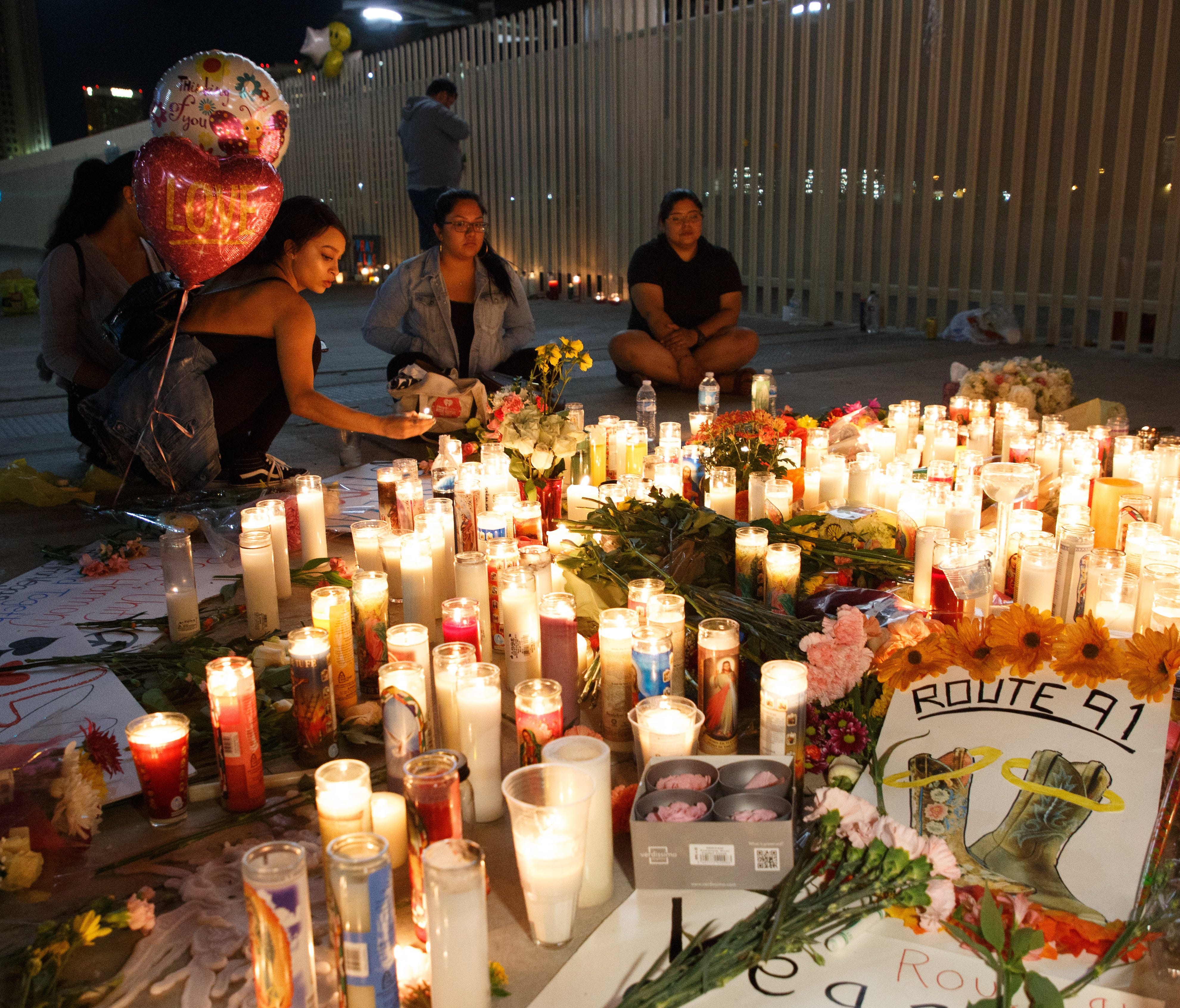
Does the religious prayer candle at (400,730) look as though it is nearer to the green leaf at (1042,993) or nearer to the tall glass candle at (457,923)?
the tall glass candle at (457,923)

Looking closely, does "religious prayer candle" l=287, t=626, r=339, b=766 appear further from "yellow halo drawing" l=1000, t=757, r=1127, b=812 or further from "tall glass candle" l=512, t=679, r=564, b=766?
"yellow halo drawing" l=1000, t=757, r=1127, b=812

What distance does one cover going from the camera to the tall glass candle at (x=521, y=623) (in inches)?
85.1

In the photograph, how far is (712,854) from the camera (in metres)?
1.59

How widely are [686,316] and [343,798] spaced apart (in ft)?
15.6

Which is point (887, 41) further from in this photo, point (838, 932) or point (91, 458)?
point (838, 932)

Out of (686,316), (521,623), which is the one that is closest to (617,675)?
(521,623)

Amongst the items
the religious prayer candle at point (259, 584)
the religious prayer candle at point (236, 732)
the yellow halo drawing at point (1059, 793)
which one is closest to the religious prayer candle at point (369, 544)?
the religious prayer candle at point (259, 584)

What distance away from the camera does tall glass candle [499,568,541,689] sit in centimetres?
216

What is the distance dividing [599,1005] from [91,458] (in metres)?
3.68

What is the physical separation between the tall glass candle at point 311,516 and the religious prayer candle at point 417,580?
63 centimetres

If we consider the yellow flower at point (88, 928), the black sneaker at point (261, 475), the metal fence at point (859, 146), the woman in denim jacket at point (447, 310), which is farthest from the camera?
the metal fence at point (859, 146)

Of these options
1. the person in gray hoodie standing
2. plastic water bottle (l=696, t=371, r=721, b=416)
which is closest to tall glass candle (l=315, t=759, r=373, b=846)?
plastic water bottle (l=696, t=371, r=721, b=416)

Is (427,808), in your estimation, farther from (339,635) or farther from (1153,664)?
(1153,664)

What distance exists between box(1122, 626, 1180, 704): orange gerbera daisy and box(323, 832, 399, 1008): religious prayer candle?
47.1 inches
